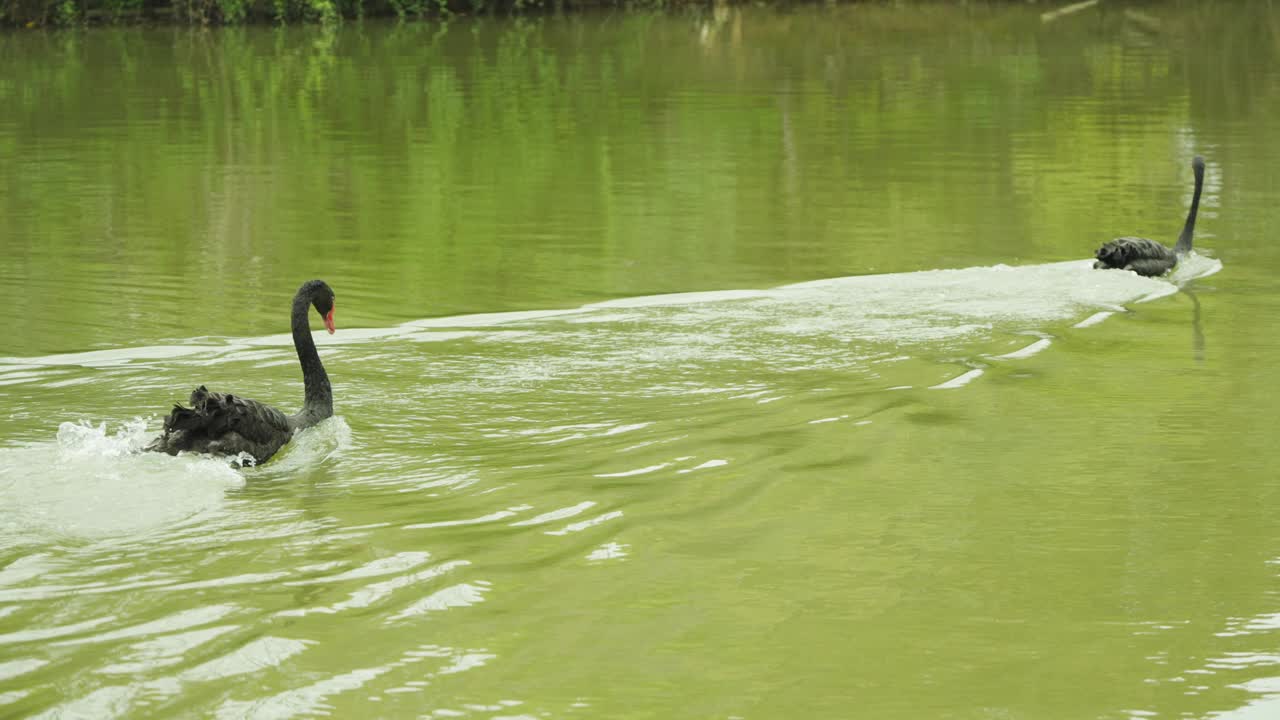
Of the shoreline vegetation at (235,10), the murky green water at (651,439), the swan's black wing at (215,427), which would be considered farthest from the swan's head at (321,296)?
the shoreline vegetation at (235,10)

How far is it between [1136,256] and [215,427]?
7.38m

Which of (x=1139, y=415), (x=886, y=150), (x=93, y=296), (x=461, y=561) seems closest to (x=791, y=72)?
(x=886, y=150)

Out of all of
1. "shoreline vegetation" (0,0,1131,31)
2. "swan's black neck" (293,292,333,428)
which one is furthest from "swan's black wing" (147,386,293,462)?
"shoreline vegetation" (0,0,1131,31)

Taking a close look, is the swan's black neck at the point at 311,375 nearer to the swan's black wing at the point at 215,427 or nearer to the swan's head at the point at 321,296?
the swan's head at the point at 321,296

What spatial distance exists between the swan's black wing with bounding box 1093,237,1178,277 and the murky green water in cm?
17

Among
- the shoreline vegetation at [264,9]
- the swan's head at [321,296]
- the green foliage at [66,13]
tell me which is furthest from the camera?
the shoreline vegetation at [264,9]

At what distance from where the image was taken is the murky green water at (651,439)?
16.5ft

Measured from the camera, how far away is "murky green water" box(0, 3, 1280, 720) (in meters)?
5.02

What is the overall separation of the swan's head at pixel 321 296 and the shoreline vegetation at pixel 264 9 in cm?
3973

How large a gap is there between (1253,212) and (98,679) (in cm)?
1278

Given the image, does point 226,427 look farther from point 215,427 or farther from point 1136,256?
point 1136,256

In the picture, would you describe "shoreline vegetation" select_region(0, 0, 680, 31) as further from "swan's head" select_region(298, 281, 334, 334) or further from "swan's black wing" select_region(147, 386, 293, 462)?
"swan's black wing" select_region(147, 386, 293, 462)

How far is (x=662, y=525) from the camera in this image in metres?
6.38

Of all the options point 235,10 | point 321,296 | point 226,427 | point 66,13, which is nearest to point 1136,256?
point 321,296
